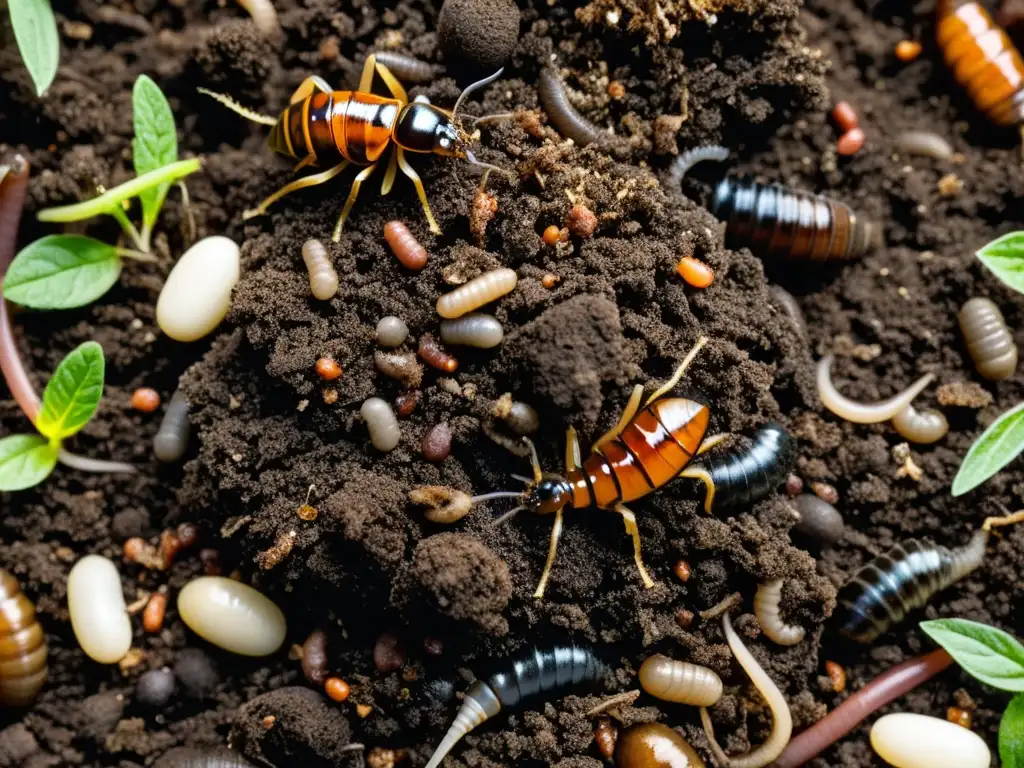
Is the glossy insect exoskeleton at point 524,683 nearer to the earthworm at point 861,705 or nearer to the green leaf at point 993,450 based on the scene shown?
the earthworm at point 861,705

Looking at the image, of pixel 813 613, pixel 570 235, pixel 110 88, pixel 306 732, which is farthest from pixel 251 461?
pixel 813 613

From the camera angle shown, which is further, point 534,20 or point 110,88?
point 110,88

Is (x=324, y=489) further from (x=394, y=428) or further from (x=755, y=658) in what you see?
(x=755, y=658)

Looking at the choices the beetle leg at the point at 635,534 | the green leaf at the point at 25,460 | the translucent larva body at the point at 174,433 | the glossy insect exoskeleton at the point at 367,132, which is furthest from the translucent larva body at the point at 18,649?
the beetle leg at the point at 635,534

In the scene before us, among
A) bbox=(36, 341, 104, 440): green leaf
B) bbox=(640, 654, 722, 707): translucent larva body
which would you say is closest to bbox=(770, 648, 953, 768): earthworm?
bbox=(640, 654, 722, 707): translucent larva body

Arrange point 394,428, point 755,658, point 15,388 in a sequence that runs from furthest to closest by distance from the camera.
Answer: point 15,388 → point 755,658 → point 394,428

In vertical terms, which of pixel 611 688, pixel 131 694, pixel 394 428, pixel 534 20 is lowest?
pixel 131 694

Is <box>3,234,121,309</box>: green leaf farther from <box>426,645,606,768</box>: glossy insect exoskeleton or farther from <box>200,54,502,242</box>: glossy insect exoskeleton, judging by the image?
<box>426,645,606,768</box>: glossy insect exoskeleton
